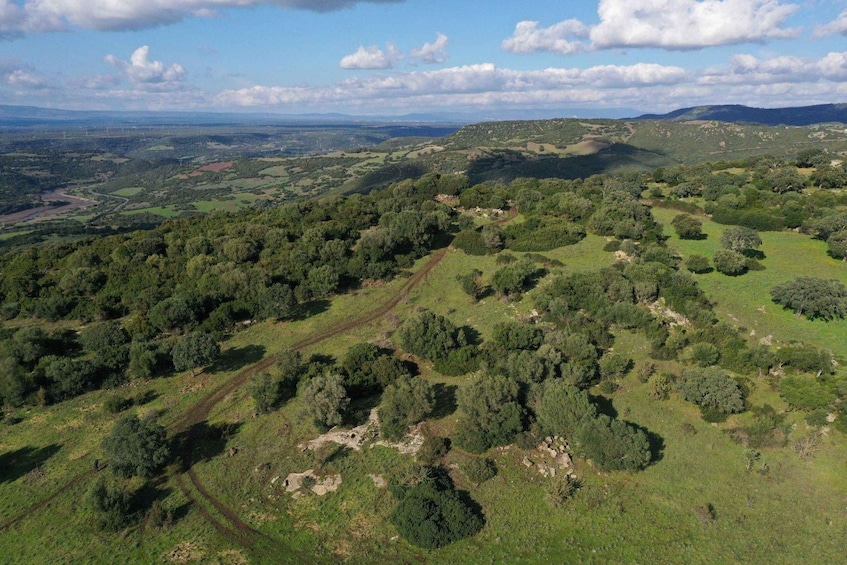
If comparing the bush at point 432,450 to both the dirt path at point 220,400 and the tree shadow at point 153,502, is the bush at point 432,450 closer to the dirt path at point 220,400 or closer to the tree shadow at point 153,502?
the dirt path at point 220,400

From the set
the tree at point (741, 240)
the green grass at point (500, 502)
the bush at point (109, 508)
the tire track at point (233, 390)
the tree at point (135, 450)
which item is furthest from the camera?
the tree at point (741, 240)

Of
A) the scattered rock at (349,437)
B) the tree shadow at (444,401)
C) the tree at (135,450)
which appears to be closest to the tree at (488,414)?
the tree shadow at (444,401)

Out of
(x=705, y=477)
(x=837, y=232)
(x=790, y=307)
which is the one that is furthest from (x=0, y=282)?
(x=837, y=232)

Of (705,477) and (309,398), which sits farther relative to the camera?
(309,398)

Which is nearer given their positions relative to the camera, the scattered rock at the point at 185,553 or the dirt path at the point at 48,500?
the scattered rock at the point at 185,553

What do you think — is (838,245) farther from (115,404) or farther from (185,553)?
(115,404)

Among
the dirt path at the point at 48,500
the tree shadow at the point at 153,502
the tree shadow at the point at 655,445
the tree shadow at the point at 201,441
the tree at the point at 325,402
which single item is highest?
the tree at the point at 325,402

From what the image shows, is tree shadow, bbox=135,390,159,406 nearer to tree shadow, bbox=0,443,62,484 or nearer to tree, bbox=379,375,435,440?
tree shadow, bbox=0,443,62,484

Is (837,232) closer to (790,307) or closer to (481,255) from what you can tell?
(790,307)
